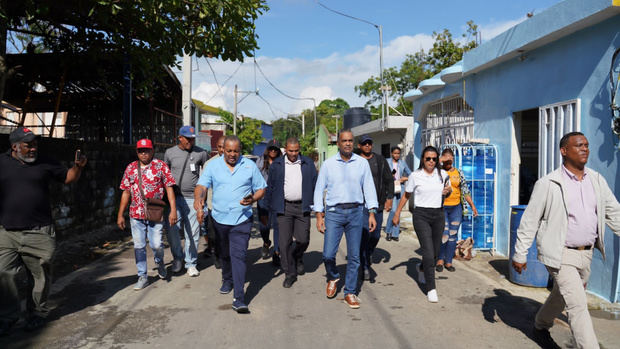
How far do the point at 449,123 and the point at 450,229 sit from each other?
4664 mm

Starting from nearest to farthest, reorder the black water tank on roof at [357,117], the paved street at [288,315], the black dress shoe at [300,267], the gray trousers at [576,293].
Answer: the gray trousers at [576,293]
the paved street at [288,315]
the black dress shoe at [300,267]
the black water tank on roof at [357,117]

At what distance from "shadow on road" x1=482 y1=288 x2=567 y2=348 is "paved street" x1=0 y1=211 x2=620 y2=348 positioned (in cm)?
1

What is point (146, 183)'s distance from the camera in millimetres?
6074

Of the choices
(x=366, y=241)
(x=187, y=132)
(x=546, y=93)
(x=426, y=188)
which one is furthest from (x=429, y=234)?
(x=187, y=132)

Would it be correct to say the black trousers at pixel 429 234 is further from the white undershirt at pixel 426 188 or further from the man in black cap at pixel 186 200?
the man in black cap at pixel 186 200

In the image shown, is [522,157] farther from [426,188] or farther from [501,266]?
[426,188]

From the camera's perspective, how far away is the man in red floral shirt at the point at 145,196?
19.7 ft

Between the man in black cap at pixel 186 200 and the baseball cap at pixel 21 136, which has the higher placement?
the baseball cap at pixel 21 136

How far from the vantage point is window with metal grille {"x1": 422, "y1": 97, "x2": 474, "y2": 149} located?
33.1 ft

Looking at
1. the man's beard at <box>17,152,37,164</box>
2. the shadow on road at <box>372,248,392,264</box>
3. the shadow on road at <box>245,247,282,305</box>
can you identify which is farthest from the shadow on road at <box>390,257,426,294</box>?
the man's beard at <box>17,152,37,164</box>

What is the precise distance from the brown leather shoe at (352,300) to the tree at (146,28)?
4355 mm

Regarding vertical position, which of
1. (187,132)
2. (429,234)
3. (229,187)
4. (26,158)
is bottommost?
(429,234)

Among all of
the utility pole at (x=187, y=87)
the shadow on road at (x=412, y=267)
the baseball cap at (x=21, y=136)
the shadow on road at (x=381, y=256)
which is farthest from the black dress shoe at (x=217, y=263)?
the utility pole at (x=187, y=87)

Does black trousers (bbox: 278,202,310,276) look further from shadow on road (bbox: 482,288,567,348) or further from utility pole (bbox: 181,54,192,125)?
utility pole (bbox: 181,54,192,125)
